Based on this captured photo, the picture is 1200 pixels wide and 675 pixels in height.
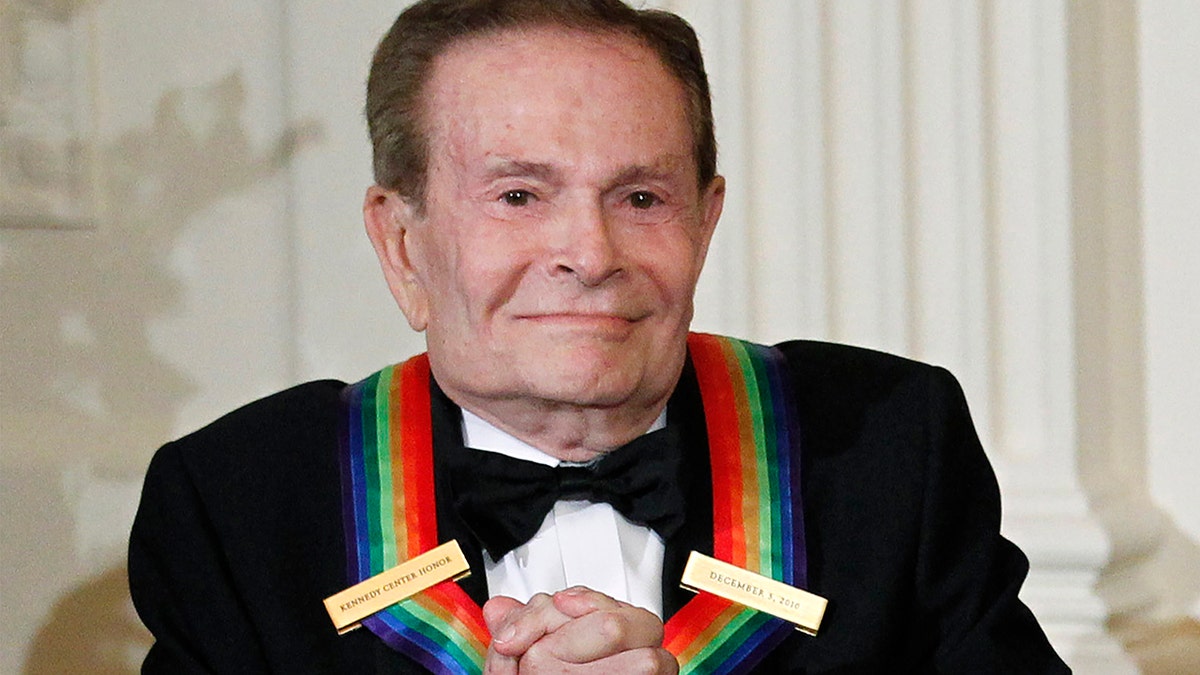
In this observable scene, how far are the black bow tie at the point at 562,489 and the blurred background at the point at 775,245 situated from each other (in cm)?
96

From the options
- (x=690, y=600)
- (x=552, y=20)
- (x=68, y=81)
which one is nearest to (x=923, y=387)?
(x=690, y=600)

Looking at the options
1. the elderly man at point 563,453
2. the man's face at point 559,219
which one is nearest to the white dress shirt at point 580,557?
the elderly man at point 563,453

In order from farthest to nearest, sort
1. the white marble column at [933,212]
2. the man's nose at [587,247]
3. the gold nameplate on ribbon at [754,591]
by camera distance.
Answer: the white marble column at [933,212] < the gold nameplate on ribbon at [754,591] < the man's nose at [587,247]

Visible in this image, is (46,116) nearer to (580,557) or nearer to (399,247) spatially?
(399,247)

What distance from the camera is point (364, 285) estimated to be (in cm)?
346

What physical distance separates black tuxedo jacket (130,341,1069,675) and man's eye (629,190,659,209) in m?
0.30

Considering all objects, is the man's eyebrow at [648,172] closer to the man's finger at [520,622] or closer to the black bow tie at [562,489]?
the black bow tie at [562,489]

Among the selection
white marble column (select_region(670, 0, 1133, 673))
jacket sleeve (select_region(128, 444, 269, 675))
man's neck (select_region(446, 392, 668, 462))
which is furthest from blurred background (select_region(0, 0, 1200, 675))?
jacket sleeve (select_region(128, 444, 269, 675))

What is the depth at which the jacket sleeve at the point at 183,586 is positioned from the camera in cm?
207

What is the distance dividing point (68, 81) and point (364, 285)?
68 cm

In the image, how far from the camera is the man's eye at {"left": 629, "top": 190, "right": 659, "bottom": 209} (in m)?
2.03

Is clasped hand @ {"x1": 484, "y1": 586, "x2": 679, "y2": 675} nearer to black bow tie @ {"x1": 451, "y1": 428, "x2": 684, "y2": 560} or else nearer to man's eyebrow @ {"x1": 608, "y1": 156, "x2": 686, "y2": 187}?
black bow tie @ {"x1": 451, "y1": 428, "x2": 684, "y2": 560}

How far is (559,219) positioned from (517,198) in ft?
0.19

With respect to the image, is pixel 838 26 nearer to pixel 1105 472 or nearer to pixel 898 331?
pixel 898 331
